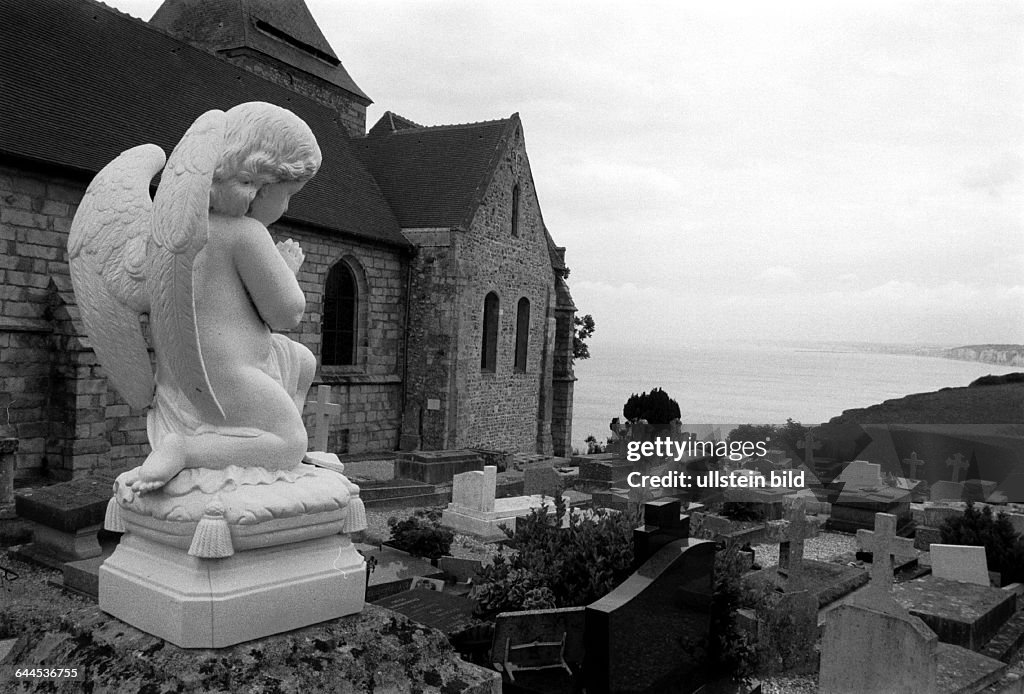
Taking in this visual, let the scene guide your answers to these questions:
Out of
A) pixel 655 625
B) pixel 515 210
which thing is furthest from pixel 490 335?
pixel 655 625

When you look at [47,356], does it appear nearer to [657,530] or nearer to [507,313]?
[657,530]

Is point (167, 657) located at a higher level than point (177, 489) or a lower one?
lower

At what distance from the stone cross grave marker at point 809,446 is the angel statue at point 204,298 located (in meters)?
12.9

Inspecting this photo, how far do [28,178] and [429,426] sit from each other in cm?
888

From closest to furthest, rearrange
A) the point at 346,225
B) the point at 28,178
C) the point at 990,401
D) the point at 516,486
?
the point at 28,178, the point at 516,486, the point at 346,225, the point at 990,401

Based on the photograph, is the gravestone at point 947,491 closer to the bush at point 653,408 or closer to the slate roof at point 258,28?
the bush at point 653,408

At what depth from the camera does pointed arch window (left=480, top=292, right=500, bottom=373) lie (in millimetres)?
17781

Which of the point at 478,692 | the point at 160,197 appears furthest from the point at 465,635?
the point at 160,197

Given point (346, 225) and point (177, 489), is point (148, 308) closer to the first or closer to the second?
point (177, 489)

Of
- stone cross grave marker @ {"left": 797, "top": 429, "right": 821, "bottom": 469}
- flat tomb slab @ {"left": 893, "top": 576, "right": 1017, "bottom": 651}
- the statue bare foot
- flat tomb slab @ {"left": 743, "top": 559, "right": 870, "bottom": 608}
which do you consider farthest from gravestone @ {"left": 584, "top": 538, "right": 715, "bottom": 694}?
stone cross grave marker @ {"left": 797, "top": 429, "right": 821, "bottom": 469}

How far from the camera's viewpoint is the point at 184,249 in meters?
2.25

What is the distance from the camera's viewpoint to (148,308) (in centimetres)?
248

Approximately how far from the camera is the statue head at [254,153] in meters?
2.41

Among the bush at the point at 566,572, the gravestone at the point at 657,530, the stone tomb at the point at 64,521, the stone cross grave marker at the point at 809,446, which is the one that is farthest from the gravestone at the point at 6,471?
the stone cross grave marker at the point at 809,446
